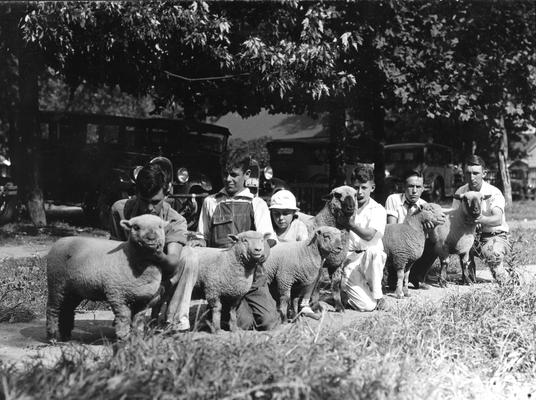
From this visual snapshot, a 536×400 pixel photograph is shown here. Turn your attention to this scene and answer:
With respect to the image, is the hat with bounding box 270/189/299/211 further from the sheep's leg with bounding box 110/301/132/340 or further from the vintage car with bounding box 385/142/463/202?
the vintage car with bounding box 385/142/463/202

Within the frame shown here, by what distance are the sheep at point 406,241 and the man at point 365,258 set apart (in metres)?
0.44

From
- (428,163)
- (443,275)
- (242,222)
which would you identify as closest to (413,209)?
(443,275)

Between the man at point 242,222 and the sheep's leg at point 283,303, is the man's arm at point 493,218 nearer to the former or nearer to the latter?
the sheep's leg at point 283,303

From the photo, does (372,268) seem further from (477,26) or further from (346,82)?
(477,26)

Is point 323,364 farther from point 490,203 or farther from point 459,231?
point 490,203

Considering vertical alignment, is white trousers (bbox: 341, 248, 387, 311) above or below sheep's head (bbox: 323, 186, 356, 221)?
below

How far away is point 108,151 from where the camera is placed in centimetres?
1856

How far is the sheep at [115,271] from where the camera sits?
542cm

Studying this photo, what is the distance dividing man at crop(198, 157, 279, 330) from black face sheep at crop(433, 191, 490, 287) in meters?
3.21

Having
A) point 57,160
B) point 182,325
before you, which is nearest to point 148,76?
point 57,160

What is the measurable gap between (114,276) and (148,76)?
9.91m

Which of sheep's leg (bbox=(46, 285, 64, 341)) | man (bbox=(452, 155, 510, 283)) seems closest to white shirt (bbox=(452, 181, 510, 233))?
man (bbox=(452, 155, 510, 283))

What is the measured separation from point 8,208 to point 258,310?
1168 cm

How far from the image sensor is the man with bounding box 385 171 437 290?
9164 mm
